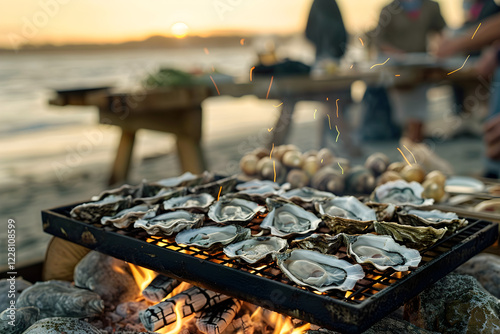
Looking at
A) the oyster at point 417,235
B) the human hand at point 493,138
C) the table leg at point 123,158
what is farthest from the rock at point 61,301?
the table leg at point 123,158

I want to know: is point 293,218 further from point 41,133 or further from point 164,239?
point 41,133

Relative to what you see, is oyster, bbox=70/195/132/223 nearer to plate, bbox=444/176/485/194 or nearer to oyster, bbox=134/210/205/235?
oyster, bbox=134/210/205/235

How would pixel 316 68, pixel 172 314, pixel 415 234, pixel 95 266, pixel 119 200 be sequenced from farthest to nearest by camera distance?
pixel 316 68
pixel 95 266
pixel 119 200
pixel 172 314
pixel 415 234

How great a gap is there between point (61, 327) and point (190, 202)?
671 mm

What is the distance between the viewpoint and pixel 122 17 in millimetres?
5422

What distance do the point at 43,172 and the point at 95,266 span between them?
5.44 m

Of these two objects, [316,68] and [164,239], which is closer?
[164,239]


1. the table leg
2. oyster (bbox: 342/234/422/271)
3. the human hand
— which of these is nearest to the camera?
oyster (bbox: 342/234/422/271)

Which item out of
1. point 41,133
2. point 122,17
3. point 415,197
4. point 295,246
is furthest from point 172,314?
point 41,133

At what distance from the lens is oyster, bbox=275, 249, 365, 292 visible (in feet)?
4.18

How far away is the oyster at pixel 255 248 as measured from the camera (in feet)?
4.61

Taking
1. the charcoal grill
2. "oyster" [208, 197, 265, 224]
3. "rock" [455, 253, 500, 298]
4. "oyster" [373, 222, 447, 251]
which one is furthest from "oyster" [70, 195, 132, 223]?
"rock" [455, 253, 500, 298]

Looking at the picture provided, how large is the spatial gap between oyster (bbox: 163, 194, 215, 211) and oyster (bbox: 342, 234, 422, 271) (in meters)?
0.65

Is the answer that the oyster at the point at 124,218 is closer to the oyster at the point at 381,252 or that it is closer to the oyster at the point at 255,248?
the oyster at the point at 255,248
